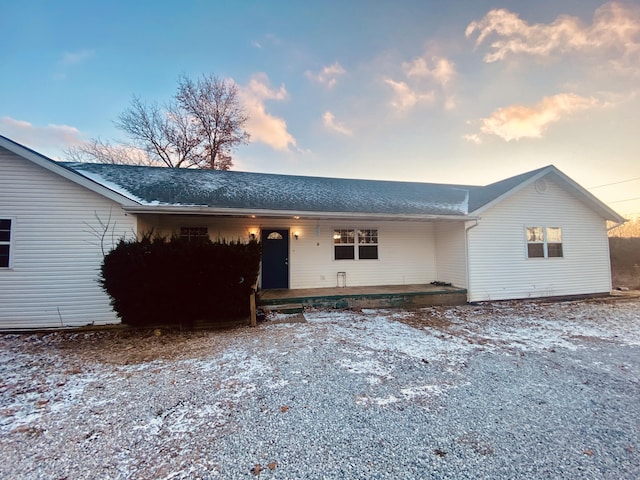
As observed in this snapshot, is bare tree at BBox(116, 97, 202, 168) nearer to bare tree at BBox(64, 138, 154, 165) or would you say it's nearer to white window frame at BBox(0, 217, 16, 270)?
bare tree at BBox(64, 138, 154, 165)

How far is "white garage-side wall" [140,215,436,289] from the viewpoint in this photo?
8.50 meters

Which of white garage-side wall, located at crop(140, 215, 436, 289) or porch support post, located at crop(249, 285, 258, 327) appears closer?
porch support post, located at crop(249, 285, 258, 327)

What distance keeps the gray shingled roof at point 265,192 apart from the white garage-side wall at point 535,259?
1.29 meters

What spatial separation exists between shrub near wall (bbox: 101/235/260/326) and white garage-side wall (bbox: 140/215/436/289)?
8.88 feet

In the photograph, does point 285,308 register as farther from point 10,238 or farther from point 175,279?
point 10,238

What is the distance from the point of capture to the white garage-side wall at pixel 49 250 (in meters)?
5.88

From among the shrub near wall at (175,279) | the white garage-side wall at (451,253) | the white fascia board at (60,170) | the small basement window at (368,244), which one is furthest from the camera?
the small basement window at (368,244)

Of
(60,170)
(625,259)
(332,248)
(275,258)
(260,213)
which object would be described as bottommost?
(625,259)

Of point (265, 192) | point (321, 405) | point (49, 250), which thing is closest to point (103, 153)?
point (49, 250)

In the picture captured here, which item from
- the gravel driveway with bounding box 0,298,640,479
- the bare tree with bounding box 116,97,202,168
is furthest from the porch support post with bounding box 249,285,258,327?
the bare tree with bounding box 116,97,202,168

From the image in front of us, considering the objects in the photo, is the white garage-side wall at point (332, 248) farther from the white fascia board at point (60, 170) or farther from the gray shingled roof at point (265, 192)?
the white fascia board at point (60, 170)

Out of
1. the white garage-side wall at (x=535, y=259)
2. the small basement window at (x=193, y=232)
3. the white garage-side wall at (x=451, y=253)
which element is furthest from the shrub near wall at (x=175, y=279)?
the white garage-side wall at (x=535, y=259)

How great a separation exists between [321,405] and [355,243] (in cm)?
684

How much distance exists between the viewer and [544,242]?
9.05 metres
